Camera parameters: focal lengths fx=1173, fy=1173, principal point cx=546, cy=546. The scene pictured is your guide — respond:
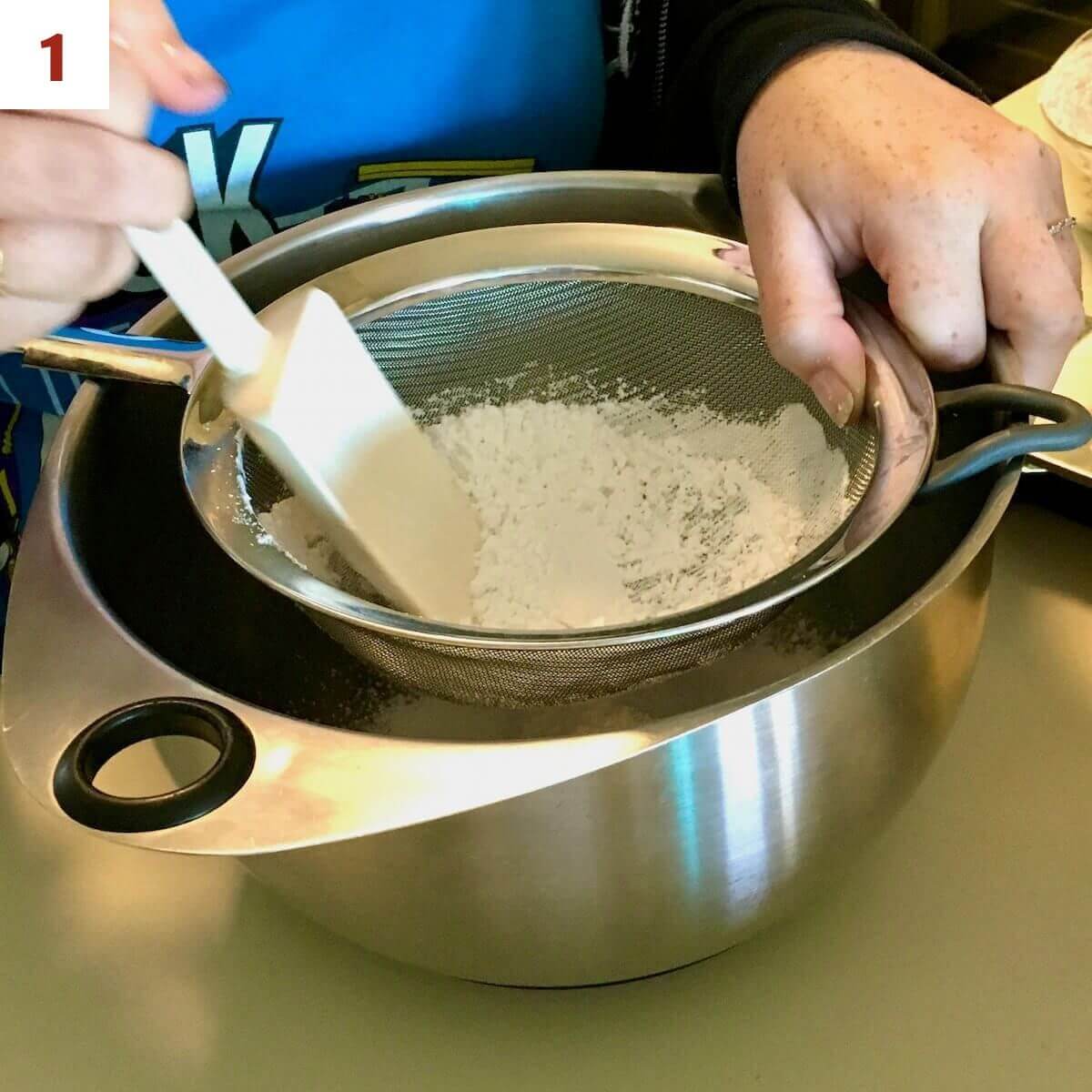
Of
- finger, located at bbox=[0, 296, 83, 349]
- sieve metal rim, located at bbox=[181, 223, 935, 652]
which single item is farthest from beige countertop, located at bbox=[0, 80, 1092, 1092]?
finger, located at bbox=[0, 296, 83, 349]

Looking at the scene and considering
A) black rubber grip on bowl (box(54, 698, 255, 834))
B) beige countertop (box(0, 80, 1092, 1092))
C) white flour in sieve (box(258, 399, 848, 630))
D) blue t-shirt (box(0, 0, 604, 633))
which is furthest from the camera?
blue t-shirt (box(0, 0, 604, 633))

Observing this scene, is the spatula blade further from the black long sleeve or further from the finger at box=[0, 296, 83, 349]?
the black long sleeve

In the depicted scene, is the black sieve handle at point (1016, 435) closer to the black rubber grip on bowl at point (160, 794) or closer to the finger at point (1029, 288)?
the finger at point (1029, 288)

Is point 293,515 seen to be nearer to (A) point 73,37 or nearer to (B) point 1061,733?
(A) point 73,37

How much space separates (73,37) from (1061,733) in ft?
1.67

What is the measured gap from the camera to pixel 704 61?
66 cm

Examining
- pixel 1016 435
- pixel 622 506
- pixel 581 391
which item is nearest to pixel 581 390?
pixel 581 391

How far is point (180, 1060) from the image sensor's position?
0.48m

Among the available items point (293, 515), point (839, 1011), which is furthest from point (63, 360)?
point (839, 1011)

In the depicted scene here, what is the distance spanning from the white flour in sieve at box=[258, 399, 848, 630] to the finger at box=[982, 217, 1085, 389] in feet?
0.36

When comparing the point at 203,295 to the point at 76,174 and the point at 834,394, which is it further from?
the point at 834,394

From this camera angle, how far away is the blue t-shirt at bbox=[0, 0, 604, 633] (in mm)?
698

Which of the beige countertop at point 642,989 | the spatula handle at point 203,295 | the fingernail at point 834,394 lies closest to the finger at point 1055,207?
the fingernail at point 834,394

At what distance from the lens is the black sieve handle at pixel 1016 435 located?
0.42m
